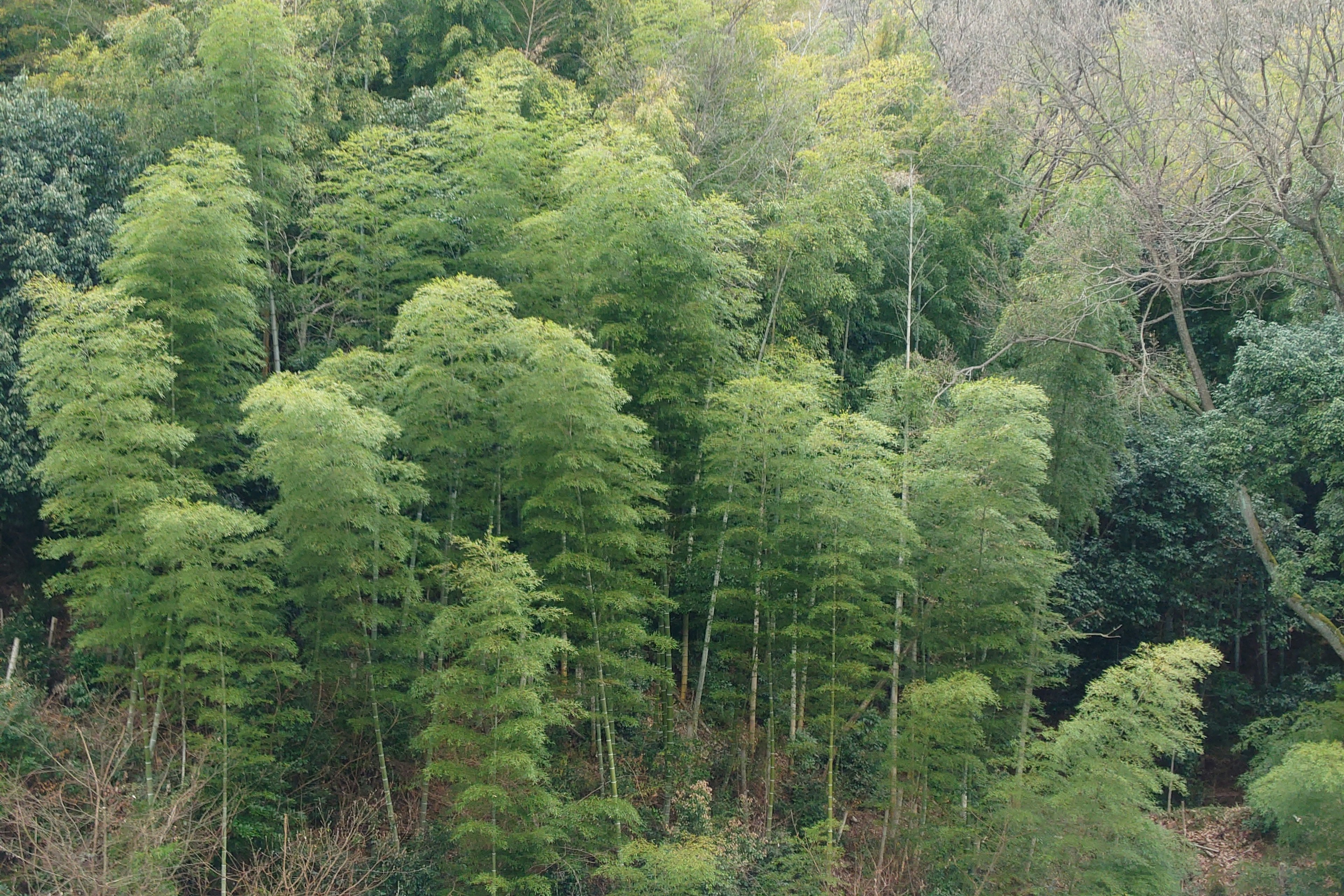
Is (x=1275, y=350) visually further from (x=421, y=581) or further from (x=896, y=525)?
(x=421, y=581)

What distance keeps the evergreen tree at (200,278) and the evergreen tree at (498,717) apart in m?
3.57

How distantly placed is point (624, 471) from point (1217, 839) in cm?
1023

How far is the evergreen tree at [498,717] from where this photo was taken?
10125 millimetres

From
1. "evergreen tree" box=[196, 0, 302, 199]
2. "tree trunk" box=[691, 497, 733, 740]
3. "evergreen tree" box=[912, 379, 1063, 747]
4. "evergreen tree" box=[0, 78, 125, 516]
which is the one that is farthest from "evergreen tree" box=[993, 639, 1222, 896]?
"evergreen tree" box=[0, 78, 125, 516]

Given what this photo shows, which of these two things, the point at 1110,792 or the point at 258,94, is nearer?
the point at 1110,792

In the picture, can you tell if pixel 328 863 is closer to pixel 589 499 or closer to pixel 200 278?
pixel 589 499

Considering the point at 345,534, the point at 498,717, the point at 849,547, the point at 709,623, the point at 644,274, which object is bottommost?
the point at 498,717

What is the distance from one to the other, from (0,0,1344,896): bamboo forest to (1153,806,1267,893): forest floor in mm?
142

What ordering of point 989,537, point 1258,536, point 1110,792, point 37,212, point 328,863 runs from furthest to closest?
point 1258,536, point 37,212, point 989,537, point 1110,792, point 328,863

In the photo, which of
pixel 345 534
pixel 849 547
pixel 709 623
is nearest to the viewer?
pixel 345 534

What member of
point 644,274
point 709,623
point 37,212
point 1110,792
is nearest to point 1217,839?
point 1110,792

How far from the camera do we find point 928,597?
42.8 feet

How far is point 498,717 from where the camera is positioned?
34.8 ft

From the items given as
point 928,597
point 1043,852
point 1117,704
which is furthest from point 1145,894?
point 928,597
